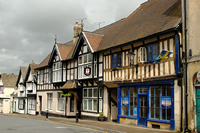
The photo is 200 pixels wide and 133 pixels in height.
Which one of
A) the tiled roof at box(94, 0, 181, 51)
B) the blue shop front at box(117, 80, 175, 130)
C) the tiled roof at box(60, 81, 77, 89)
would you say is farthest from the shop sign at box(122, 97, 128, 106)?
the tiled roof at box(60, 81, 77, 89)

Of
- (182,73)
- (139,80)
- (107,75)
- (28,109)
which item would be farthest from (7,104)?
(182,73)

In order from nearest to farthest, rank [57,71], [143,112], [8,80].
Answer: [143,112] < [57,71] < [8,80]

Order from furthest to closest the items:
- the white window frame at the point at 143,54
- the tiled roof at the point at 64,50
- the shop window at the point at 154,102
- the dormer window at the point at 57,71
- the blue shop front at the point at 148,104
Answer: the dormer window at the point at 57,71 < the tiled roof at the point at 64,50 < the white window frame at the point at 143,54 < the shop window at the point at 154,102 < the blue shop front at the point at 148,104

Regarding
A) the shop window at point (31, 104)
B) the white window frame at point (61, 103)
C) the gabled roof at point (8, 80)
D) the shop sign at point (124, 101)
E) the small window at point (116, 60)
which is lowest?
the shop window at point (31, 104)

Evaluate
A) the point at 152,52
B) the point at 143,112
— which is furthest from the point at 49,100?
the point at 152,52

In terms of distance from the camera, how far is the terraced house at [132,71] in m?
15.2

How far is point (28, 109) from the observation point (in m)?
38.2

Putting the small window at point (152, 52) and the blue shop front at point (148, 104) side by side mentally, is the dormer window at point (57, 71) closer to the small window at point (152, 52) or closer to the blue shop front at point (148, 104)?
the blue shop front at point (148, 104)

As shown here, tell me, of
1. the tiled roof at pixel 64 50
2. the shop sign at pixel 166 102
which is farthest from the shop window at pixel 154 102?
the tiled roof at pixel 64 50

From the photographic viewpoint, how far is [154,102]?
16375mm

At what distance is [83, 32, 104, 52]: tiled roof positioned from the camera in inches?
884

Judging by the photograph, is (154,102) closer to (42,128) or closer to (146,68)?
(146,68)

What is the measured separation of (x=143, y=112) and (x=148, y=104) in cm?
93

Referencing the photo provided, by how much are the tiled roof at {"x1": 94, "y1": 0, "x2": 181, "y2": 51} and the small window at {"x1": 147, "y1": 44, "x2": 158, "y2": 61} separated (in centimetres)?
82
